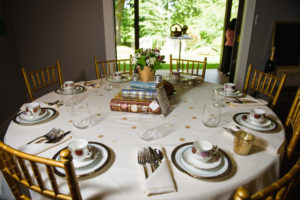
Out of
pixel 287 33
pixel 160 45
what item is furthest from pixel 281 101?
pixel 160 45

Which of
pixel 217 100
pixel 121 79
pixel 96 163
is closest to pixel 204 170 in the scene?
pixel 96 163

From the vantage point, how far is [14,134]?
119 cm

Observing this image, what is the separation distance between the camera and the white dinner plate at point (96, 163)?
34.7 inches

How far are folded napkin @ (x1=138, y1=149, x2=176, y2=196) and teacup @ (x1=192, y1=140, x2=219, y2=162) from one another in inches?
5.9

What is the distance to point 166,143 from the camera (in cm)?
112

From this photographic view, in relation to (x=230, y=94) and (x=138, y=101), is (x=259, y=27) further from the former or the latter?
(x=138, y=101)

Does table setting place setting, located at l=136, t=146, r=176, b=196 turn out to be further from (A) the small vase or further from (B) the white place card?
(A) the small vase

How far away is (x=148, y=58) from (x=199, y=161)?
95 centimetres

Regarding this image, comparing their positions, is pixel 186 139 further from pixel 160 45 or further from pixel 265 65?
pixel 160 45

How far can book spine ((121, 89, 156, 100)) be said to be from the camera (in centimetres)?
145

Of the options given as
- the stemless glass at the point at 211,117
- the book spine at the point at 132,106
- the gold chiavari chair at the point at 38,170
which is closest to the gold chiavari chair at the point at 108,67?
the book spine at the point at 132,106

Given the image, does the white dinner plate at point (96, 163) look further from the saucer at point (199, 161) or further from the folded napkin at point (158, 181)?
the saucer at point (199, 161)

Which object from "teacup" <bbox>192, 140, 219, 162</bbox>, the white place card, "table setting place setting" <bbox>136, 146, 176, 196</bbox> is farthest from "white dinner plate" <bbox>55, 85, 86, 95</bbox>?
"teacup" <bbox>192, 140, 219, 162</bbox>

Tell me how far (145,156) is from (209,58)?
298 inches
